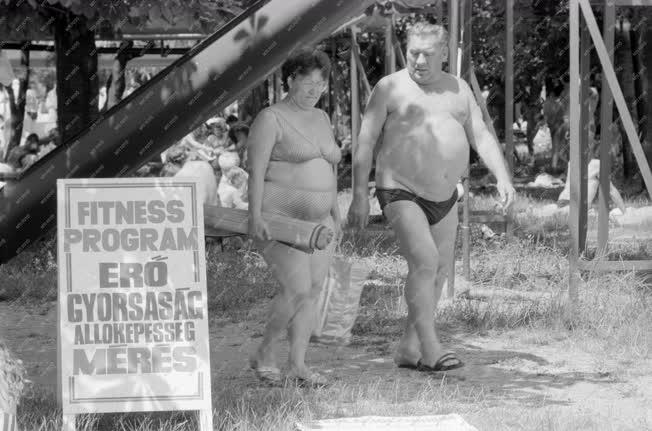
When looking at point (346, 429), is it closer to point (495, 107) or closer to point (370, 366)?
point (370, 366)

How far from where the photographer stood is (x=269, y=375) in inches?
228

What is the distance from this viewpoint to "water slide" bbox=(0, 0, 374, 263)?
4.61 meters

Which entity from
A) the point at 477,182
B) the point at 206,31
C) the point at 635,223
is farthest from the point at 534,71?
the point at 206,31

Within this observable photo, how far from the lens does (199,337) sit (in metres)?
4.82

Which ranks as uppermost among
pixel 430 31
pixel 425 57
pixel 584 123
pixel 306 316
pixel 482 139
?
pixel 430 31

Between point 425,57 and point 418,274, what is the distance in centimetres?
110

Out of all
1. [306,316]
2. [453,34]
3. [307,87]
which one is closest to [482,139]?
[307,87]

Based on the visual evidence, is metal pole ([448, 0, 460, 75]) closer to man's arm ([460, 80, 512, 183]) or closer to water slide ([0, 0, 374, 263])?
man's arm ([460, 80, 512, 183])

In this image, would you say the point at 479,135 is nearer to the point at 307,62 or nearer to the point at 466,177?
the point at 307,62

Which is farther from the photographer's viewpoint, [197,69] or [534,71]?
[534,71]

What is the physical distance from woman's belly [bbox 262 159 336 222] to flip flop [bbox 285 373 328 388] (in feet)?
2.44

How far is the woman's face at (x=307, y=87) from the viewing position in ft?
18.5

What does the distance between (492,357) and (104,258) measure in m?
2.56

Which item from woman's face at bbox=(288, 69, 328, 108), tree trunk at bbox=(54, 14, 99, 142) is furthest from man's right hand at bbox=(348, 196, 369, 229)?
tree trunk at bbox=(54, 14, 99, 142)
